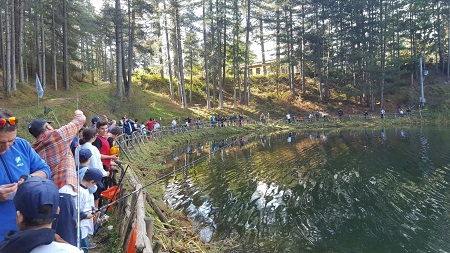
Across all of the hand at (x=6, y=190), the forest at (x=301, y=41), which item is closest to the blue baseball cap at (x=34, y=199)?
the hand at (x=6, y=190)

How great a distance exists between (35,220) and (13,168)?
1.04m

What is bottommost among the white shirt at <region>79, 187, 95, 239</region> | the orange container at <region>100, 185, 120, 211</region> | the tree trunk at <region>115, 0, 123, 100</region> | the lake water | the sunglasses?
the lake water

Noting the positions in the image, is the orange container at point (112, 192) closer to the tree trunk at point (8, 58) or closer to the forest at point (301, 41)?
the tree trunk at point (8, 58)

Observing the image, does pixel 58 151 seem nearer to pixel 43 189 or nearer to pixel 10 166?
pixel 10 166

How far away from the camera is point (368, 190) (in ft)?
32.2

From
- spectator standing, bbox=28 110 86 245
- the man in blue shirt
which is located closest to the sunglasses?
the man in blue shirt

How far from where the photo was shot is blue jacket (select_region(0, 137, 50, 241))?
8.20ft

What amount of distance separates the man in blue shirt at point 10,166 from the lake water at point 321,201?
2.53 meters

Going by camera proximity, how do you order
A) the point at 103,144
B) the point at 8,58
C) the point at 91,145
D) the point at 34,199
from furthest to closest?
the point at 8,58 < the point at 103,144 < the point at 91,145 < the point at 34,199

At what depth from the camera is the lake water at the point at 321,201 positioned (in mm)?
6547

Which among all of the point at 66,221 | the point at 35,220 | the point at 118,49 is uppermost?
the point at 118,49

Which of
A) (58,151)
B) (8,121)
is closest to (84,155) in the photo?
(58,151)

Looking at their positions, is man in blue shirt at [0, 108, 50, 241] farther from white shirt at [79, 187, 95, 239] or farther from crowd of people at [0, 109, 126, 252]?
white shirt at [79, 187, 95, 239]

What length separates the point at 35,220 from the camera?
6.06 ft
